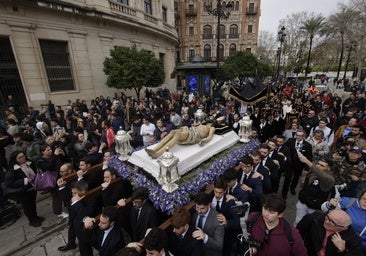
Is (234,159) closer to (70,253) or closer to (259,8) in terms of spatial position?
(70,253)

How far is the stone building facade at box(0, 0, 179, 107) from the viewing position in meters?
10.9

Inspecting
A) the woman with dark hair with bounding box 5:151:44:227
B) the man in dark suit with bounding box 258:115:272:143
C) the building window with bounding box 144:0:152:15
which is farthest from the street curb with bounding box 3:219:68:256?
the building window with bounding box 144:0:152:15

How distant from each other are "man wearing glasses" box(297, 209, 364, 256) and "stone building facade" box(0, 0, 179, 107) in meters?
14.7

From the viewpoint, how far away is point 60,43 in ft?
42.3

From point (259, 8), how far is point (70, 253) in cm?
4706

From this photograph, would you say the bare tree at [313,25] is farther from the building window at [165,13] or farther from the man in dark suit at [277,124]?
the man in dark suit at [277,124]

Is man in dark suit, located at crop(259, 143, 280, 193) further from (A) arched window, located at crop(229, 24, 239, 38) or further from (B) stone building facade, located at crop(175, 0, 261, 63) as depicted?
(A) arched window, located at crop(229, 24, 239, 38)

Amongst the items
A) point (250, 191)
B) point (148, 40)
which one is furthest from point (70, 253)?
point (148, 40)

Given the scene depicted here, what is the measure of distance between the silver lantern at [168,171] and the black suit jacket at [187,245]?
0.73 m

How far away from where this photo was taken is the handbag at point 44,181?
4.01m

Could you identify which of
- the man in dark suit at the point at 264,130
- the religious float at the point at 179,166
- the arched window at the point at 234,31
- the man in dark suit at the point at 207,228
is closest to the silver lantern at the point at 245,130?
the religious float at the point at 179,166

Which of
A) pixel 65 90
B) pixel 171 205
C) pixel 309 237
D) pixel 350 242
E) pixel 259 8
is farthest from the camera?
pixel 259 8

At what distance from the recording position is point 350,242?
79.0 inches

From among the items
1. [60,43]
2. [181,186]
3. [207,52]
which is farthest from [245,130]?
[207,52]
